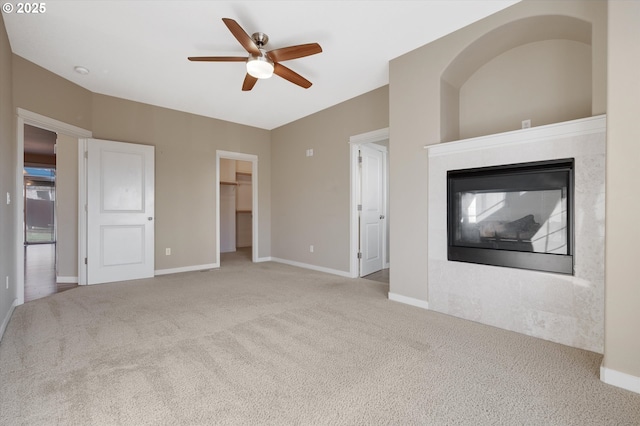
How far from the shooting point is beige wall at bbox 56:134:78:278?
417 centimetres

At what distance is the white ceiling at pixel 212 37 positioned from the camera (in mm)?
2420

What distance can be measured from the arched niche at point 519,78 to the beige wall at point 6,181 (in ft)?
13.5

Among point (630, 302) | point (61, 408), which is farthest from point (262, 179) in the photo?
point (630, 302)

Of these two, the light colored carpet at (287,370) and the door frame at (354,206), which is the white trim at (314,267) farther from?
the light colored carpet at (287,370)

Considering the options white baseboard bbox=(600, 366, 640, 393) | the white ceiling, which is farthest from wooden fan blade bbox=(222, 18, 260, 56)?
white baseboard bbox=(600, 366, 640, 393)

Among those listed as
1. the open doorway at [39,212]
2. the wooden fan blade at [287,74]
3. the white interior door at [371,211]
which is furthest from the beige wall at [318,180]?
the open doorway at [39,212]

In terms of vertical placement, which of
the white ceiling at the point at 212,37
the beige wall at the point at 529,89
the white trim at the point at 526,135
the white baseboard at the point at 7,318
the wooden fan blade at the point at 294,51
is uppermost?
the white ceiling at the point at 212,37

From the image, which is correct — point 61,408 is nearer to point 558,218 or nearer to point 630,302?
point 630,302

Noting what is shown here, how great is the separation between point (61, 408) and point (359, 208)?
3.76m

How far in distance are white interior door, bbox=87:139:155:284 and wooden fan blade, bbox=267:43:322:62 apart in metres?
2.92

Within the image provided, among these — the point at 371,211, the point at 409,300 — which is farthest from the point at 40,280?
the point at 409,300

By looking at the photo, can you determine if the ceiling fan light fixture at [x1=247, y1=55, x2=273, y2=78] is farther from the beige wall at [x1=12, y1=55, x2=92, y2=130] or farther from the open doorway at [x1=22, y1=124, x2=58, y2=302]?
the open doorway at [x1=22, y1=124, x2=58, y2=302]

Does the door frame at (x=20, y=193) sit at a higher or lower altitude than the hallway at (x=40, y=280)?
higher

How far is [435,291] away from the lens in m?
2.90
